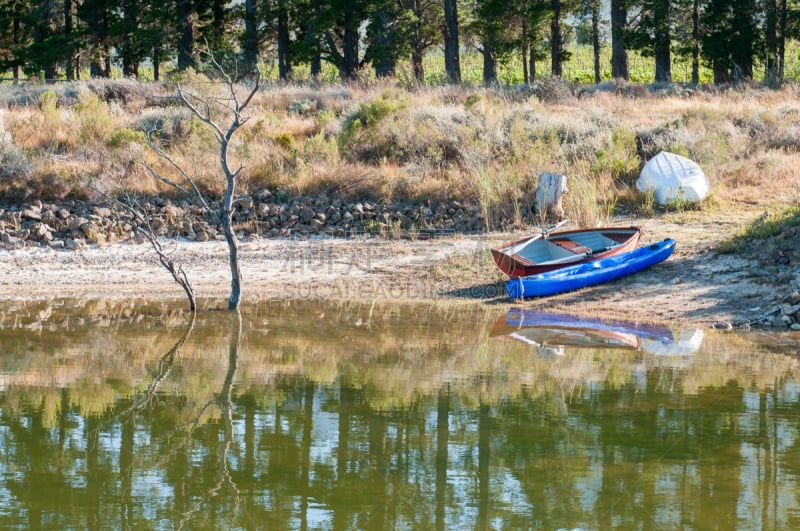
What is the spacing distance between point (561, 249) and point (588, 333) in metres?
3.58

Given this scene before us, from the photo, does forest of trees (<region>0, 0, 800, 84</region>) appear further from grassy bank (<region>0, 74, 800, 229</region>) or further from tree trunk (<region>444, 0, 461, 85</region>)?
grassy bank (<region>0, 74, 800, 229</region>)

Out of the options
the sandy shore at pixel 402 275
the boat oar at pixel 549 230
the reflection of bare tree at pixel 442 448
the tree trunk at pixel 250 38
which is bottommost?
the reflection of bare tree at pixel 442 448

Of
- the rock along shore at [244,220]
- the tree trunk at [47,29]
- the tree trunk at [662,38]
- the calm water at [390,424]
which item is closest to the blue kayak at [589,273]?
the calm water at [390,424]

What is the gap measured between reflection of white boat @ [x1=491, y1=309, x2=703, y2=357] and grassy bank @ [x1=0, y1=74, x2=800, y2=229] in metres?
4.59

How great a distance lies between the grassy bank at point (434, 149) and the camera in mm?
20391

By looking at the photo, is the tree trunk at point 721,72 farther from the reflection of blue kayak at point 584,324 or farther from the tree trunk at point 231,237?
the tree trunk at point 231,237

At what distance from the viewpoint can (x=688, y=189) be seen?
1983 centimetres

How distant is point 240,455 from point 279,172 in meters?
13.2

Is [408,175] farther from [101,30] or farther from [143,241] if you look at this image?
[101,30]

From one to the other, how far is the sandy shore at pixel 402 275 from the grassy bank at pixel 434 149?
1.64 meters

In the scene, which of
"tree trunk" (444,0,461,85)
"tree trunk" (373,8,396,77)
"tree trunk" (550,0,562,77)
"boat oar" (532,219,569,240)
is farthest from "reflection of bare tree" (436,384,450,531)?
"tree trunk" (550,0,562,77)

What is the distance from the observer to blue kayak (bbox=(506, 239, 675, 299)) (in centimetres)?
1599

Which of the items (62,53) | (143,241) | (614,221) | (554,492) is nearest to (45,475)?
(554,492)

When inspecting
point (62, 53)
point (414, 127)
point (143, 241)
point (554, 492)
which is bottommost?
point (554, 492)
